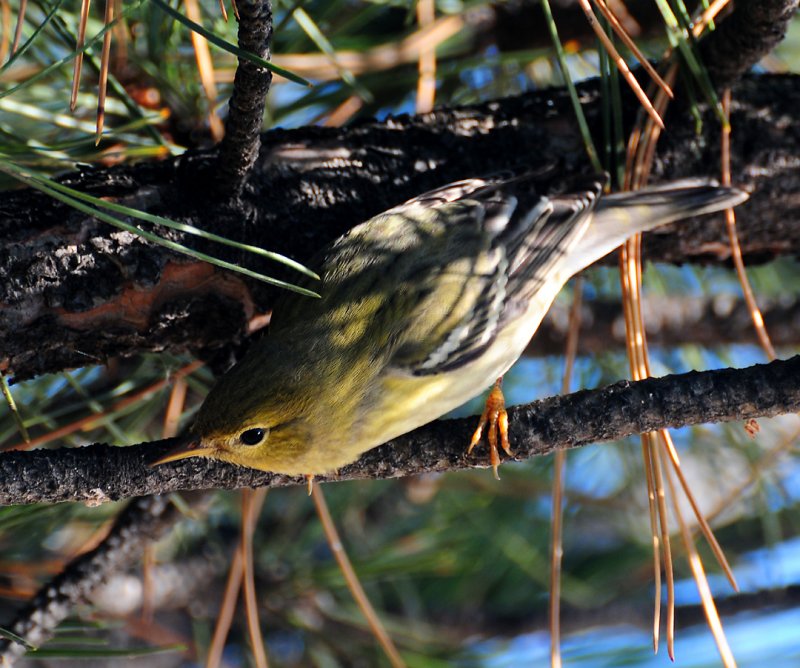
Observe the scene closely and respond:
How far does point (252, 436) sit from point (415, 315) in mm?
355

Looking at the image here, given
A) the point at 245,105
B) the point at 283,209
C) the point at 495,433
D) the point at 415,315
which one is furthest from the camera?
the point at 415,315

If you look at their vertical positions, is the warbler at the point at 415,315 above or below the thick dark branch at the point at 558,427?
above

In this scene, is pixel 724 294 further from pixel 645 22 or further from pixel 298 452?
pixel 298 452

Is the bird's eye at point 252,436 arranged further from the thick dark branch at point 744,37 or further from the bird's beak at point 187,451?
the thick dark branch at point 744,37

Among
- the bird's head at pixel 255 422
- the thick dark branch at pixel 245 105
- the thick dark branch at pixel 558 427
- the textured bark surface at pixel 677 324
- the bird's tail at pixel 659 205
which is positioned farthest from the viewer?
the textured bark surface at pixel 677 324

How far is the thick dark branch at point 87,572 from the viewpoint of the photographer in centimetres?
130

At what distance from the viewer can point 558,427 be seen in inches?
A: 48.4

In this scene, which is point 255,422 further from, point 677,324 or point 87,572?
point 677,324

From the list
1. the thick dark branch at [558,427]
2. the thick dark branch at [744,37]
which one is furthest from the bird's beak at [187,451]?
the thick dark branch at [744,37]

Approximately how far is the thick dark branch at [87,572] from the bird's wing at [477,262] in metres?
0.47

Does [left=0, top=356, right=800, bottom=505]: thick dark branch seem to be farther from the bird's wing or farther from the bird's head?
the bird's wing

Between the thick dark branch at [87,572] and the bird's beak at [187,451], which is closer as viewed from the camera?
the bird's beak at [187,451]

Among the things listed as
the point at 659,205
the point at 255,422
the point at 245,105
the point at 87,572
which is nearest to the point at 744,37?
the point at 659,205

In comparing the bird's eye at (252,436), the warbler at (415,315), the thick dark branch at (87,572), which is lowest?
the thick dark branch at (87,572)
